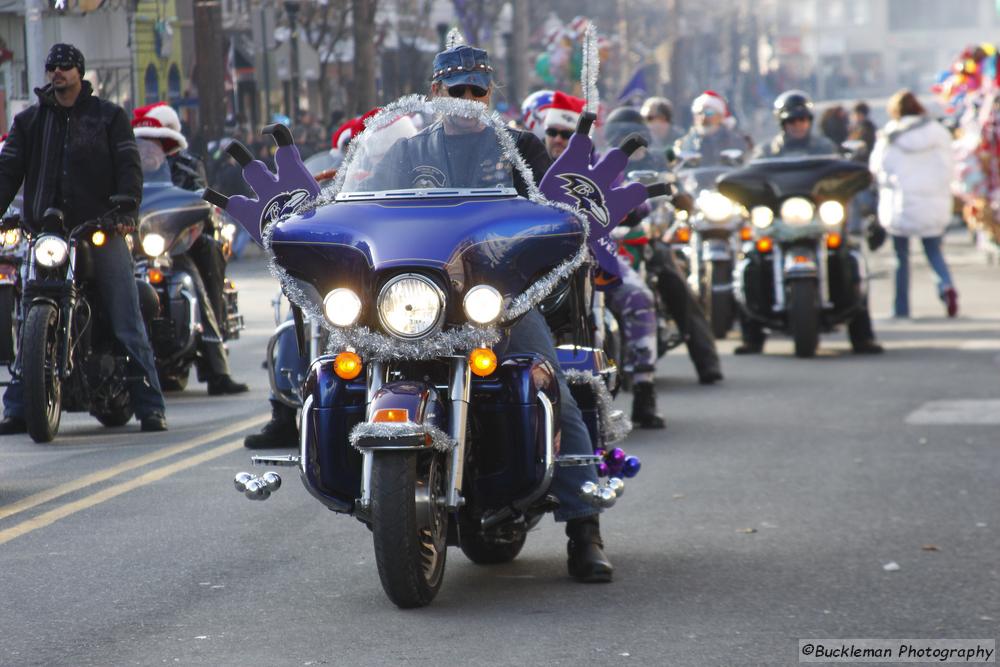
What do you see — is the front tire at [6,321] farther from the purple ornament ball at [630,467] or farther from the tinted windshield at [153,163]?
the purple ornament ball at [630,467]

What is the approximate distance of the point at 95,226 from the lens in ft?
35.5

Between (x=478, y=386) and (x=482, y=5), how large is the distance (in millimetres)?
49092

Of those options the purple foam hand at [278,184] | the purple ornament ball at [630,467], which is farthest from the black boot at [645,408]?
the purple foam hand at [278,184]

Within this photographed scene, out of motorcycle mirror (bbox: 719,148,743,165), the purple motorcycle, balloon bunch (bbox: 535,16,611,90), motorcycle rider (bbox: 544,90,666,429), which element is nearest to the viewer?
the purple motorcycle

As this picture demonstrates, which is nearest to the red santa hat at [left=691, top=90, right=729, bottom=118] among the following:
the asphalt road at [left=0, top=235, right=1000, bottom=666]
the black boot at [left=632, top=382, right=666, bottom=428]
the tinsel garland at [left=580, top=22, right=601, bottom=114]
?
the asphalt road at [left=0, top=235, right=1000, bottom=666]

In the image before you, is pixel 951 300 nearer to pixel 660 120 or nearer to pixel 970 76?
pixel 660 120

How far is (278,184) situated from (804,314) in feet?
29.5

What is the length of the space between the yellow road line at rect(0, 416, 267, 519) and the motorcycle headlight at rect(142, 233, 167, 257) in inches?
49.8

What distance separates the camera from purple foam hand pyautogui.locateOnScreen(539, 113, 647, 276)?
7324 millimetres

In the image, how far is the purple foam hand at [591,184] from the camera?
288 inches

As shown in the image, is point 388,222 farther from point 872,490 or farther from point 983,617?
point 872,490

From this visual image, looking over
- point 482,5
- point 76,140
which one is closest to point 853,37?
point 482,5

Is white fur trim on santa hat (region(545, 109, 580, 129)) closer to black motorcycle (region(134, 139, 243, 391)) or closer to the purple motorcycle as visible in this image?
black motorcycle (region(134, 139, 243, 391))

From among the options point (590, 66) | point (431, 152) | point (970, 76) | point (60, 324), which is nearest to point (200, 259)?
point (60, 324)
